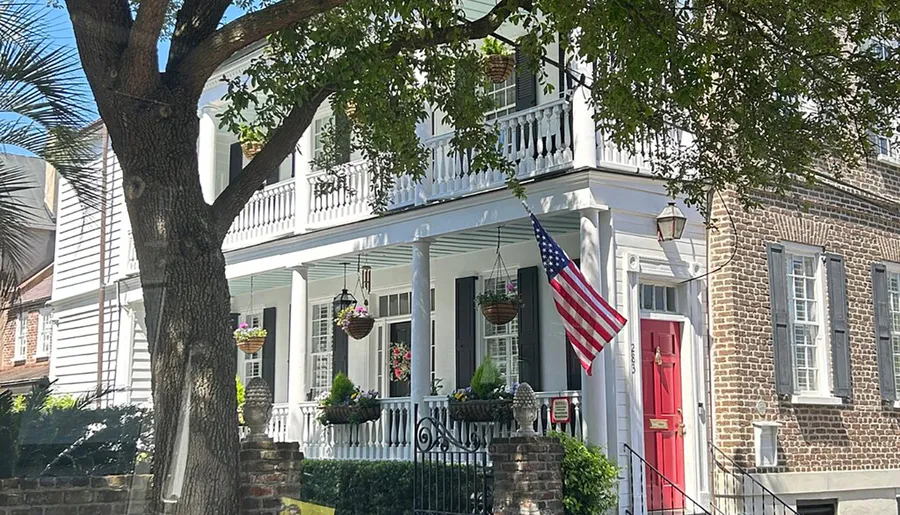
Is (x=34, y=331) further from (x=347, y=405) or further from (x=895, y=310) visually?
(x=895, y=310)

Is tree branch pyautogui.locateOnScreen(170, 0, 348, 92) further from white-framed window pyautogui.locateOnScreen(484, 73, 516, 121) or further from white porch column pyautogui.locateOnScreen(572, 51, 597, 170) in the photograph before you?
white-framed window pyautogui.locateOnScreen(484, 73, 516, 121)

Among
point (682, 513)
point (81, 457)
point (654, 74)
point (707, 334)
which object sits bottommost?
point (682, 513)

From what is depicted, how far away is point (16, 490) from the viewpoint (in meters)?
7.79

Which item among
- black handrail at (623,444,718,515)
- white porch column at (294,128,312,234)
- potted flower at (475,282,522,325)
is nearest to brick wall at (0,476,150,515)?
black handrail at (623,444,718,515)

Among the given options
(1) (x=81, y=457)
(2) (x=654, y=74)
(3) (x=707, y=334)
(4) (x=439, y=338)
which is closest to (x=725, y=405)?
(3) (x=707, y=334)

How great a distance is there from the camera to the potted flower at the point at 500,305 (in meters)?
14.3

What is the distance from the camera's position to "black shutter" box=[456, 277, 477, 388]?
15984 millimetres

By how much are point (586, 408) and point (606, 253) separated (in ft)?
6.23

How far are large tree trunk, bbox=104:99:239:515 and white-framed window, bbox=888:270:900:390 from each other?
38.5 feet

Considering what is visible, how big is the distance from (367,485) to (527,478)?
169 inches

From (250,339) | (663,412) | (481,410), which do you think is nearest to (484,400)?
(481,410)

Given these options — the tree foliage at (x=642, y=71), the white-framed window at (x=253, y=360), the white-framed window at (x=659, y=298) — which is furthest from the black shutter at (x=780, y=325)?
the white-framed window at (x=253, y=360)

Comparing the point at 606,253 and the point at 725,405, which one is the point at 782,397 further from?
the point at 606,253

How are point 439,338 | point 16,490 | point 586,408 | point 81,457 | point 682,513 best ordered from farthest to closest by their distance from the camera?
point 439,338, point 682,513, point 586,408, point 81,457, point 16,490
